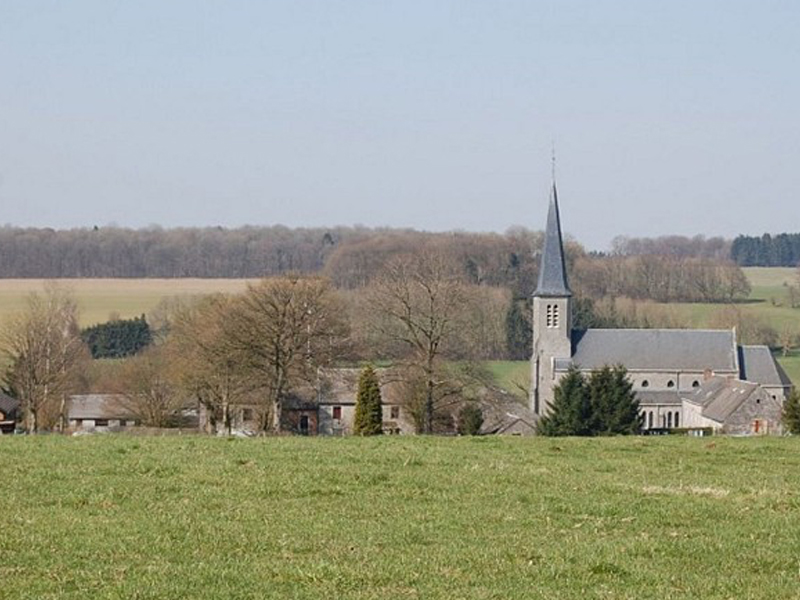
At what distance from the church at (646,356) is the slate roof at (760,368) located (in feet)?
0.22

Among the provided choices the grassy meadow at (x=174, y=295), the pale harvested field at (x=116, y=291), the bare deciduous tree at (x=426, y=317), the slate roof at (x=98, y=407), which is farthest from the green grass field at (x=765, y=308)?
the slate roof at (x=98, y=407)

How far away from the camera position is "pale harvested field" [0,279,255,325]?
102m

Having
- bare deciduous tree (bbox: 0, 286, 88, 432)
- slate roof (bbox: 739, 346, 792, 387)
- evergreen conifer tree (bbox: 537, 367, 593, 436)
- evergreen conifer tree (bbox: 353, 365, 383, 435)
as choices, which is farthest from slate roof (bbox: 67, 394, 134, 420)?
slate roof (bbox: 739, 346, 792, 387)

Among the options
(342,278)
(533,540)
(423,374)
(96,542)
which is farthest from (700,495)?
(342,278)

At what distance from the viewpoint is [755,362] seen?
90.0 metres

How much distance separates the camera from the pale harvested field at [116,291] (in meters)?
102

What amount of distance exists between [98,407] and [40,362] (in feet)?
28.4

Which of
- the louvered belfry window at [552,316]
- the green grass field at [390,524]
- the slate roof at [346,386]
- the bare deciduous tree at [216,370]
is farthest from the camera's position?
the louvered belfry window at [552,316]

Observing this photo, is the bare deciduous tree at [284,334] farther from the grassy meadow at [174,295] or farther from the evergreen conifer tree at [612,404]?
the grassy meadow at [174,295]

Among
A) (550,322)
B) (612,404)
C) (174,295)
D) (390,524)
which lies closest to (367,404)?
(612,404)

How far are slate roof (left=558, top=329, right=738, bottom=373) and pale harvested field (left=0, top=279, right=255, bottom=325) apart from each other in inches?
998

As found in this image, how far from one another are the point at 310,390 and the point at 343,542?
55.9 m

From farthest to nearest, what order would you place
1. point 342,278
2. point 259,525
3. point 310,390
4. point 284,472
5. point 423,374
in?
point 342,278, point 310,390, point 423,374, point 284,472, point 259,525

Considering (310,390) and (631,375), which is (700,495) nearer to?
(310,390)
